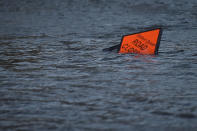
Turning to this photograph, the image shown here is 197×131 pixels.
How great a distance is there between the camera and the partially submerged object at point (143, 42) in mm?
8859

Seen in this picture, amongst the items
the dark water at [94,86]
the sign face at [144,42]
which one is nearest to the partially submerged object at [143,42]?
the sign face at [144,42]

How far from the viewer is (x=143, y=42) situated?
29.7 ft

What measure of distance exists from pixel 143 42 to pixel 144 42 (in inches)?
0.9

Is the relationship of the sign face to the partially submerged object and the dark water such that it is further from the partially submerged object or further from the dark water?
the dark water

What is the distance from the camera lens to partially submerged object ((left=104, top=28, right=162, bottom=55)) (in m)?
8.86

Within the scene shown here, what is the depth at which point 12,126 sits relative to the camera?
4406 millimetres

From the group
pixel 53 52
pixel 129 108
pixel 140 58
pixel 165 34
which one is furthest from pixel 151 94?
pixel 165 34

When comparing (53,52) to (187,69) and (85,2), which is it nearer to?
(187,69)

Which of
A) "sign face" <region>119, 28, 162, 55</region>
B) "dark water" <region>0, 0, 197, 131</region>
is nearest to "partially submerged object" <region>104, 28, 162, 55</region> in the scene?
"sign face" <region>119, 28, 162, 55</region>

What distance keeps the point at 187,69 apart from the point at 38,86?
2.79 metres

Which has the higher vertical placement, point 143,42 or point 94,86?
point 143,42

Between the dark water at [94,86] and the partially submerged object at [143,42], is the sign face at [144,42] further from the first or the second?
the dark water at [94,86]

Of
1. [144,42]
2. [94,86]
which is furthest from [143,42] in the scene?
[94,86]

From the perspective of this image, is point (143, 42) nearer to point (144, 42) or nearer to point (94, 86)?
point (144, 42)
